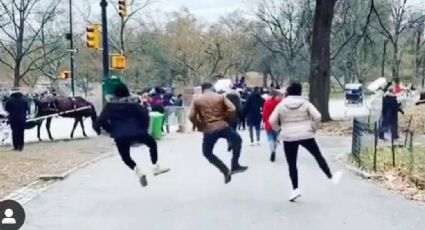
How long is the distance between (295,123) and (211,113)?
1459 mm

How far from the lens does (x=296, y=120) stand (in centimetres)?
1105

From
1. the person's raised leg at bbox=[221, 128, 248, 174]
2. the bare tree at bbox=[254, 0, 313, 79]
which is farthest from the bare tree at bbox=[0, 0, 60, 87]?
the person's raised leg at bbox=[221, 128, 248, 174]

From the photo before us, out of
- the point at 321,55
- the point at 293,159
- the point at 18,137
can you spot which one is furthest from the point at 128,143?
the point at 321,55

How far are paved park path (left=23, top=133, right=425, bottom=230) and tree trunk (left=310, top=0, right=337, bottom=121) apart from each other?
53.0 ft

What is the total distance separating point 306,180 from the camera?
1362cm

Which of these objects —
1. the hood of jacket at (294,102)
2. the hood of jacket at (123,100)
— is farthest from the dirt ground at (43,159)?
the hood of jacket at (294,102)

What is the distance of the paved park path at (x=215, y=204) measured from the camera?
30.5 feet

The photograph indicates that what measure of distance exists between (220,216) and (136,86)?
212ft

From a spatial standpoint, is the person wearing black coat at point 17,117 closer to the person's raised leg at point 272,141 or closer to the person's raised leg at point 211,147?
the person's raised leg at point 272,141

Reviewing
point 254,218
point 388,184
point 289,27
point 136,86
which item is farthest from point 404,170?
point 136,86

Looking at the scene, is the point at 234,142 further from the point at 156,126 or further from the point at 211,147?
the point at 156,126

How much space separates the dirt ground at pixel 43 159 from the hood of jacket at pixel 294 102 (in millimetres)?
4575

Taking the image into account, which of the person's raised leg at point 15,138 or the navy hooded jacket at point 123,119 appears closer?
the navy hooded jacket at point 123,119

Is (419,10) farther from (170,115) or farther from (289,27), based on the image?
(170,115)
